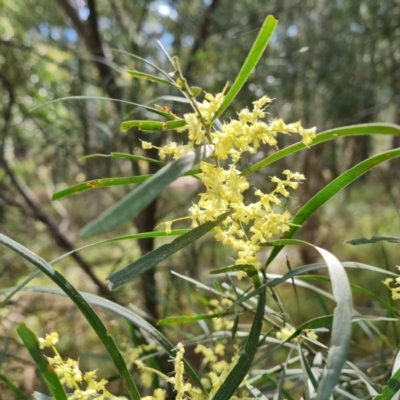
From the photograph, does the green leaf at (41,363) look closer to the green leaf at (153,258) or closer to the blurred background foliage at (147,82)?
the green leaf at (153,258)

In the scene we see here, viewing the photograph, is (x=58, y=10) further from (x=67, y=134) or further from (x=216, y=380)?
(x=216, y=380)

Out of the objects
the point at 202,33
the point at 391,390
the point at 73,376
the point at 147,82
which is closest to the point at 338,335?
the point at 391,390

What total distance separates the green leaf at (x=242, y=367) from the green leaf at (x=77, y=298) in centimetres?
7

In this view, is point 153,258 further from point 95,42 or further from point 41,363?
point 95,42

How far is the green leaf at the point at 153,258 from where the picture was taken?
0.26 meters

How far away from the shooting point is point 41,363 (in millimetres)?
281

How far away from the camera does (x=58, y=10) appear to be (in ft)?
5.23

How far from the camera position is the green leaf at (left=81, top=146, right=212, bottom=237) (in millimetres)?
186

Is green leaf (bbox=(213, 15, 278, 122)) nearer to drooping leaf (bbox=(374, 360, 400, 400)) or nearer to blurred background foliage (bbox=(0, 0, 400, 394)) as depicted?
drooping leaf (bbox=(374, 360, 400, 400))

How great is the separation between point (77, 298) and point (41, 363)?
0.05 m

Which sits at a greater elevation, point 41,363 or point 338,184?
point 338,184

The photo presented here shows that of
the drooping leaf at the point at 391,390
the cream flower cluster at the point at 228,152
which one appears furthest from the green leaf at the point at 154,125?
the drooping leaf at the point at 391,390

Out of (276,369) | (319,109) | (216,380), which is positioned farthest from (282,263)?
(216,380)

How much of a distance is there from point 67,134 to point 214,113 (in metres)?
0.82
